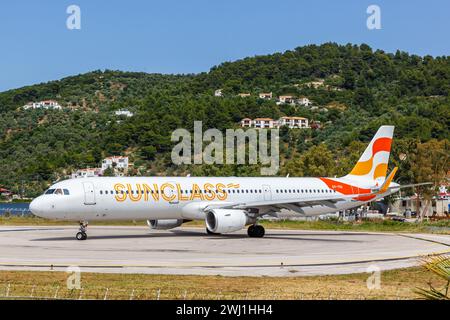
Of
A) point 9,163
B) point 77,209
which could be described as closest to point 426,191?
point 77,209

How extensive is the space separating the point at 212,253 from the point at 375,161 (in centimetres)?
2508

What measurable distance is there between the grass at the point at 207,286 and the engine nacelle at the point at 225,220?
1820cm

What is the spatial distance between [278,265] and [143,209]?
16872 mm

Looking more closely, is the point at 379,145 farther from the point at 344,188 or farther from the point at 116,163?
the point at 116,163

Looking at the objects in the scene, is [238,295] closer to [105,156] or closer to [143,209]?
[143,209]

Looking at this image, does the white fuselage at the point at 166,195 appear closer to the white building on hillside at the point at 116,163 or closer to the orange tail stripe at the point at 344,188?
the orange tail stripe at the point at 344,188

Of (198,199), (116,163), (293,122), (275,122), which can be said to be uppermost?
(275,122)

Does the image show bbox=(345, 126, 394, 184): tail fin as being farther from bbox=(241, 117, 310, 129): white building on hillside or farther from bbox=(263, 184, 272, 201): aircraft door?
bbox=(241, 117, 310, 129): white building on hillside

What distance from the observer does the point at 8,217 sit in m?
71.9

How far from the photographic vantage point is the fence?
19.5 metres

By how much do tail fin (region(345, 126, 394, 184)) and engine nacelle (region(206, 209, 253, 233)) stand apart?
45.0ft

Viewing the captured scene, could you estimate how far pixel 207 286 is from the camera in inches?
883

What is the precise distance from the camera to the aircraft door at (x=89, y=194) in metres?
42.6

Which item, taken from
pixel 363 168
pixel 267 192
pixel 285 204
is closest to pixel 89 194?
pixel 285 204
